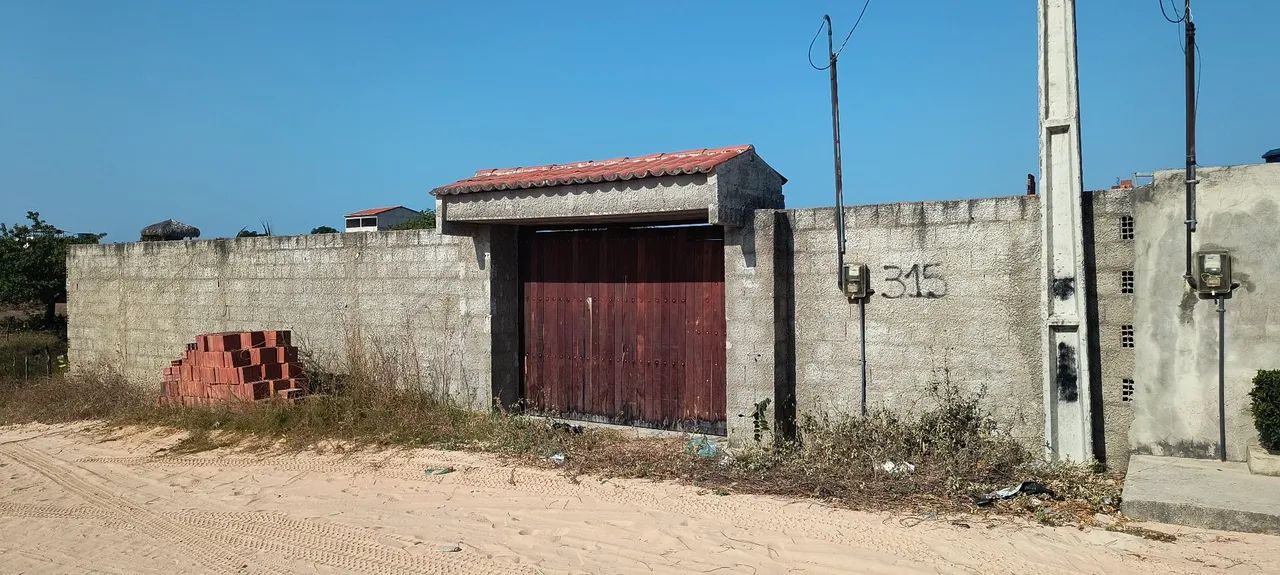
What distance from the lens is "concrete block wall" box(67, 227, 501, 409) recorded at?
8531 mm

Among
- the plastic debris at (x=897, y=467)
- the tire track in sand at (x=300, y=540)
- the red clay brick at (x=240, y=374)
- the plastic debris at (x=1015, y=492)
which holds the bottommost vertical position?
the tire track in sand at (x=300, y=540)

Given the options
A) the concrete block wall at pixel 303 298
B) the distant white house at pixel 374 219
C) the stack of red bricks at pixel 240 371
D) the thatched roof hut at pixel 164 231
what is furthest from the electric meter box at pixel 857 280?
the distant white house at pixel 374 219

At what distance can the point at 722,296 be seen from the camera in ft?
24.1

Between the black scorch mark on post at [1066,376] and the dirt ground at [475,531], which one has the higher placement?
the black scorch mark on post at [1066,376]

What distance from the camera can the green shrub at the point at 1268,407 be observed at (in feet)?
16.7

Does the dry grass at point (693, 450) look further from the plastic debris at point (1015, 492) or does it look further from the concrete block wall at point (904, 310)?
the concrete block wall at point (904, 310)

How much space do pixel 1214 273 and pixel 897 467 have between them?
2397mm

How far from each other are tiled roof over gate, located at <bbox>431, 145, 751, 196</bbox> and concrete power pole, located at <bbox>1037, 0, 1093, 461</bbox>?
2.35 m

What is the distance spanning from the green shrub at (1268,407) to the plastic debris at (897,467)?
6.93 ft

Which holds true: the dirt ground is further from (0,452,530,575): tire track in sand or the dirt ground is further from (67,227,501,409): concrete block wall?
(67,227,501,409): concrete block wall

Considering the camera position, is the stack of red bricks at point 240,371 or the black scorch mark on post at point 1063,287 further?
the stack of red bricks at point 240,371

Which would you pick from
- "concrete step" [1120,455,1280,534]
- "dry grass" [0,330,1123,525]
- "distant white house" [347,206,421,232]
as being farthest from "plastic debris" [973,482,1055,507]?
"distant white house" [347,206,421,232]

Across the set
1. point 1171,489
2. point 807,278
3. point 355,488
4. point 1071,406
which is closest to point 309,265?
point 355,488

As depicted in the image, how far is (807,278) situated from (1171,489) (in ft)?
9.50
